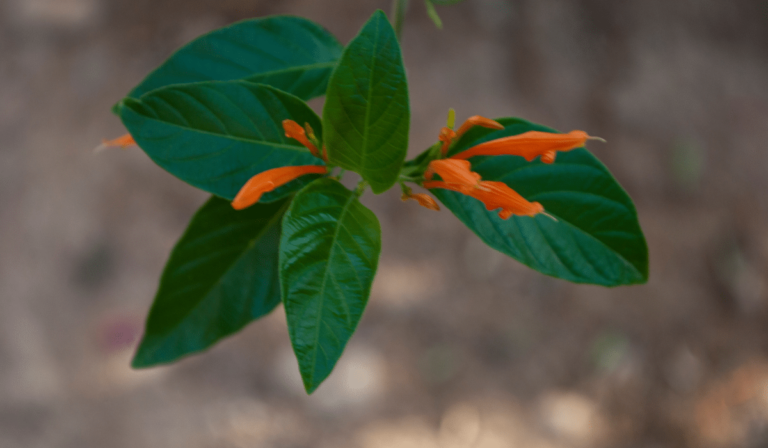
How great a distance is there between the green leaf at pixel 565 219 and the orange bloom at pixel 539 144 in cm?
5

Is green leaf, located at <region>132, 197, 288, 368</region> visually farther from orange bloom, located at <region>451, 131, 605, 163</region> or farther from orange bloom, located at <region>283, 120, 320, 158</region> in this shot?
orange bloom, located at <region>451, 131, 605, 163</region>

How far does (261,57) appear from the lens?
0.54 m

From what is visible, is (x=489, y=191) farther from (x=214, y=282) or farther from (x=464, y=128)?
(x=214, y=282)

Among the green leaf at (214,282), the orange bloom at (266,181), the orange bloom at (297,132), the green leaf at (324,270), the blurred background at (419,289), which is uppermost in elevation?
the orange bloom at (297,132)

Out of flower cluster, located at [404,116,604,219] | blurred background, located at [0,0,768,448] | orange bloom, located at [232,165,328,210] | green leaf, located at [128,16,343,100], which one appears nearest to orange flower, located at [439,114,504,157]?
flower cluster, located at [404,116,604,219]

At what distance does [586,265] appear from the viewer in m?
0.46

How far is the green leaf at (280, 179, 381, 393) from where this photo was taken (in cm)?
A: 35

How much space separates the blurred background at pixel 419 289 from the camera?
1.43m

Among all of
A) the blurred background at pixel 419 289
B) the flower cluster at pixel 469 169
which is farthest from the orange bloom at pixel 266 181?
the blurred background at pixel 419 289

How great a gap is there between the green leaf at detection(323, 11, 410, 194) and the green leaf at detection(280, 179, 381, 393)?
0.04m

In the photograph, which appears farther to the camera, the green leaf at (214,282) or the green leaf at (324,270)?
the green leaf at (214,282)

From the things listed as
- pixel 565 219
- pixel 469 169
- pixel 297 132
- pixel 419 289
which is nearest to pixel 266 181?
pixel 297 132

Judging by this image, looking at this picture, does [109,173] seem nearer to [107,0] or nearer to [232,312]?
[107,0]

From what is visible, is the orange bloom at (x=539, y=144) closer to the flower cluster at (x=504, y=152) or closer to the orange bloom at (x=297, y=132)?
the flower cluster at (x=504, y=152)
